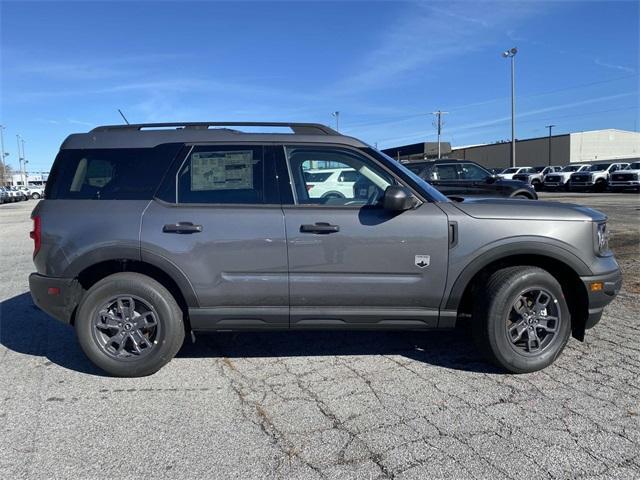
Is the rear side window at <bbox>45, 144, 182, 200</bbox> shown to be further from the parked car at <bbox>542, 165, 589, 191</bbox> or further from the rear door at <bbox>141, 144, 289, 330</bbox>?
the parked car at <bbox>542, 165, 589, 191</bbox>

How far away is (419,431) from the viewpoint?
327 cm

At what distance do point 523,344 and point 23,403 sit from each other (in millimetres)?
3767

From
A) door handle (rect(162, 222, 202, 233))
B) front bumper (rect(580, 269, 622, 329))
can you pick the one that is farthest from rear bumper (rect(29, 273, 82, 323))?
front bumper (rect(580, 269, 622, 329))

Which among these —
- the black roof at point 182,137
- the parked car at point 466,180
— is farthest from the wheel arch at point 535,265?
the parked car at point 466,180

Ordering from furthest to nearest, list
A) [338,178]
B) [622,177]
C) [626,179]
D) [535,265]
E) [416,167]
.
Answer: [622,177], [626,179], [416,167], [338,178], [535,265]

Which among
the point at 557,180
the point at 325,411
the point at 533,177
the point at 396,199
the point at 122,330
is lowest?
the point at 325,411

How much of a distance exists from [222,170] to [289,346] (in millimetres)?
1763

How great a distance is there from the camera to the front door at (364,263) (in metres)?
3.98

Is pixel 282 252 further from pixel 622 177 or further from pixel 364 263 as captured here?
pixel 622 177

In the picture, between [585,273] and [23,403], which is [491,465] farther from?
[23,403]

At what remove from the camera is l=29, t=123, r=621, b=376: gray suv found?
3996mm

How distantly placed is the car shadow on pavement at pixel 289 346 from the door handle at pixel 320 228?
1.29 meters

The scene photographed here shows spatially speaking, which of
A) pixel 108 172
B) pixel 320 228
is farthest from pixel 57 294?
pixel 320 228

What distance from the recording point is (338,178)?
4.36 metres
